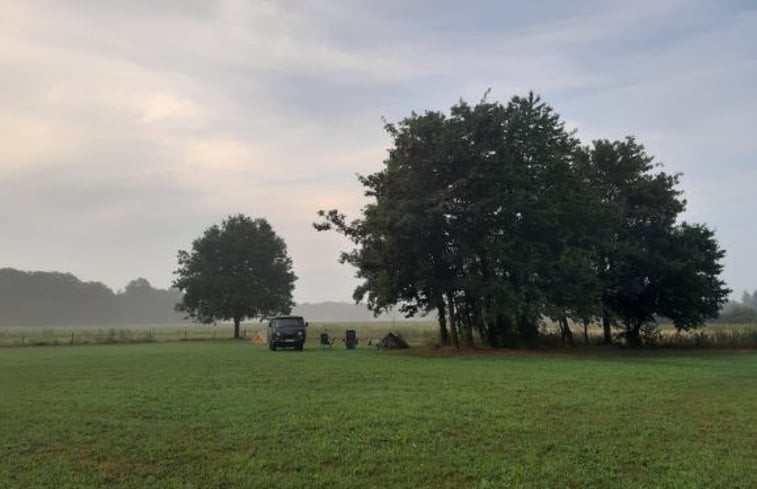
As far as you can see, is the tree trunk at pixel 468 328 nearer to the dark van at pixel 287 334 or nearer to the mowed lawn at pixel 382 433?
the dark van at pixel 287 334

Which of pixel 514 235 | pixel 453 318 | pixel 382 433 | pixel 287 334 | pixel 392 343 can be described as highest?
pixel 514 235

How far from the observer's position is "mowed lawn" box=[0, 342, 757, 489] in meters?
7.61

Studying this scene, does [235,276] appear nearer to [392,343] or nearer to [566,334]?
[392,343]

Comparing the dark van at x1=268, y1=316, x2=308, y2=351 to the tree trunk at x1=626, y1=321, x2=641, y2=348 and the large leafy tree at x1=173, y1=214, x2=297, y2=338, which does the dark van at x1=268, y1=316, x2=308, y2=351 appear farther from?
the large leafy tree at x1=173, y1=214, x2=297, y2=338

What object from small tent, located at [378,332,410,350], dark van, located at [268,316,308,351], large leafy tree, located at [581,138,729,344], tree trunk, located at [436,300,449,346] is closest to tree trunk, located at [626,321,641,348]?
large leafy tree, located at [581,138,729,344]

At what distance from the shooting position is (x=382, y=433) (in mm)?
9734

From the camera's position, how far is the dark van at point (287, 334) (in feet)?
124

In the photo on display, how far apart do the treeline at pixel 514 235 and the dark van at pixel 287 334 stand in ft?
15.1

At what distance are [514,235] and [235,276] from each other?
37634 mm

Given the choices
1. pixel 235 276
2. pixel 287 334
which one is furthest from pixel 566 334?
pixel 235 276

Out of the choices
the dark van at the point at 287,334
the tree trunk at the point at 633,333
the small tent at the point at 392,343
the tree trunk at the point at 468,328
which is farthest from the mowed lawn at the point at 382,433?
the tree trunk at the point at 633,333

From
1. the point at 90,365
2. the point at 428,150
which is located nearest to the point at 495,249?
the point at 428,150

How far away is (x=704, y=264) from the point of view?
38.9 metres

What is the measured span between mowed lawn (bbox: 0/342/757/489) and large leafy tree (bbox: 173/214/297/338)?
46.2 m
